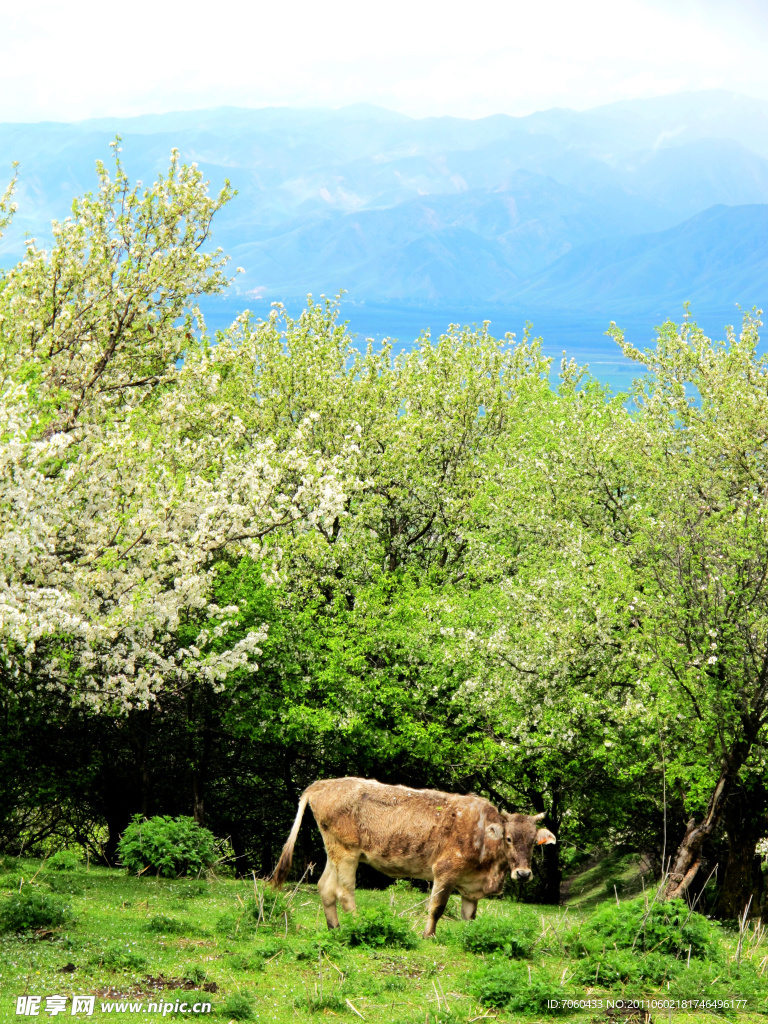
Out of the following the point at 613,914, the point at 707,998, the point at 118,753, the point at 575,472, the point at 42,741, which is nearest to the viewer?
the point at 707,998

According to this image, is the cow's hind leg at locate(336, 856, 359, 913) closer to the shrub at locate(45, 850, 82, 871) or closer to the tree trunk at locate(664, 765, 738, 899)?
the tree trunk at locate(664, 765, 738, 899)

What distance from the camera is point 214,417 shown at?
92.2 feet

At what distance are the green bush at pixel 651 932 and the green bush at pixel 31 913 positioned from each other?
27.4 feet

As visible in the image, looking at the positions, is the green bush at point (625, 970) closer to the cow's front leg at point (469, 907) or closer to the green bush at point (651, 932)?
the green bush at point (651, 932)

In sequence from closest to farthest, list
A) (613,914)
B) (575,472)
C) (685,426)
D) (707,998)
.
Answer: (707,998)
(613,914)
(575,472)
(685,426)

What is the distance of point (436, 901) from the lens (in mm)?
16125

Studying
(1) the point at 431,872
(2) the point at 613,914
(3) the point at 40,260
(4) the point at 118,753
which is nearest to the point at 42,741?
(4) the point at 118,753

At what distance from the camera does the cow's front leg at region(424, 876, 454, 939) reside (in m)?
16.0

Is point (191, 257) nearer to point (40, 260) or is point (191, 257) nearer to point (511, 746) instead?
point (40, 260)

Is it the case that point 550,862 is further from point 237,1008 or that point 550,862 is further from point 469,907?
point 237,1008

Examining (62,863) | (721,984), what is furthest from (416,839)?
(62,863)

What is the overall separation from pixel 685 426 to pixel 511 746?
16.7 m

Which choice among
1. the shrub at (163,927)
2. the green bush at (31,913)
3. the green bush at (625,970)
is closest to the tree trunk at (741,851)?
the green bush at (625,970)

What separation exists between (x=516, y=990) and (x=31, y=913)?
7.56 metres
